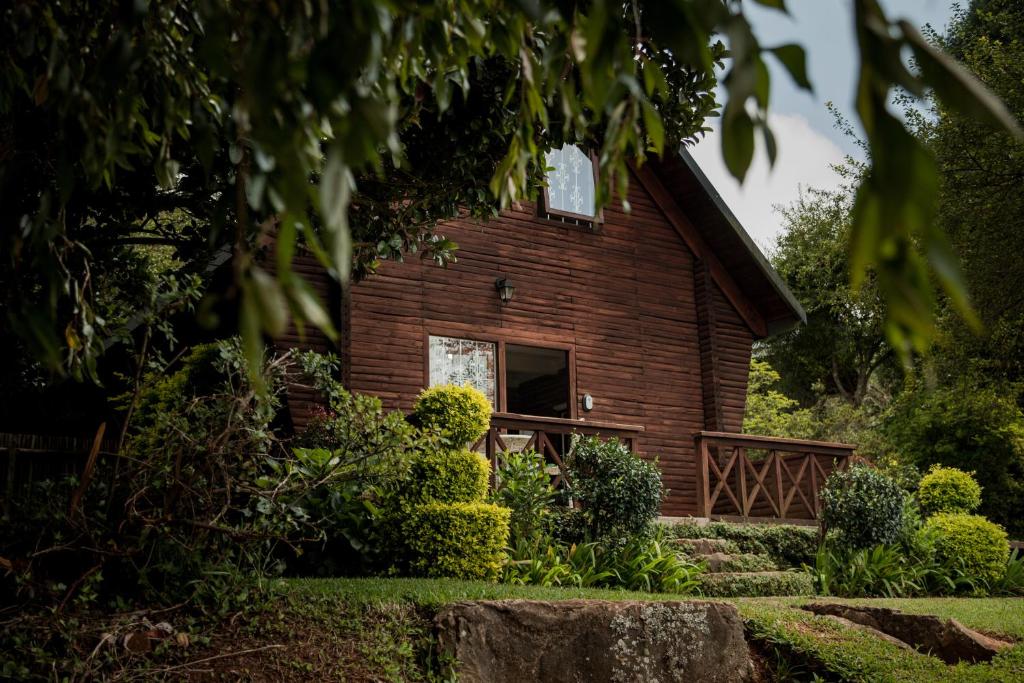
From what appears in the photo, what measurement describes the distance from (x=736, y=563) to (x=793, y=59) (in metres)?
10.3

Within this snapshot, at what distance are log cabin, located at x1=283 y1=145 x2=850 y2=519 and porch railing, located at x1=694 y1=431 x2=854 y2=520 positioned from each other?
3 centimetres

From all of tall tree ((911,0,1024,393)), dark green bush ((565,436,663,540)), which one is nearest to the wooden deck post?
dark green bush ((565,436,663,540))

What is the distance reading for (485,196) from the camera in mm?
8234

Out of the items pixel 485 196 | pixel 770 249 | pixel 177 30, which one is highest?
pixel 770 249

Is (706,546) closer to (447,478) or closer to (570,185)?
(447,478)

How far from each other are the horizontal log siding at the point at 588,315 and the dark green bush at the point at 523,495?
324 cm

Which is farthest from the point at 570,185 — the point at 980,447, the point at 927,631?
the point at 980,447

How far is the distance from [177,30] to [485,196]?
4.46 metres

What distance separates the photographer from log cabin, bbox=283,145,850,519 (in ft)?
44.6

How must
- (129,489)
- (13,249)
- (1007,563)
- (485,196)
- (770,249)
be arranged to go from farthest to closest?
(770,249) → (1007,563) → (485,196) → (129,489) → (13,249)

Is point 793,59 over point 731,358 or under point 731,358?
under

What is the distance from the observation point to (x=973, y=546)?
12.9m

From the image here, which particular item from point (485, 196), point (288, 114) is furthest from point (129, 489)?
point (288, 114)

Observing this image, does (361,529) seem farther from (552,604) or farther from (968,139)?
(968,139)
